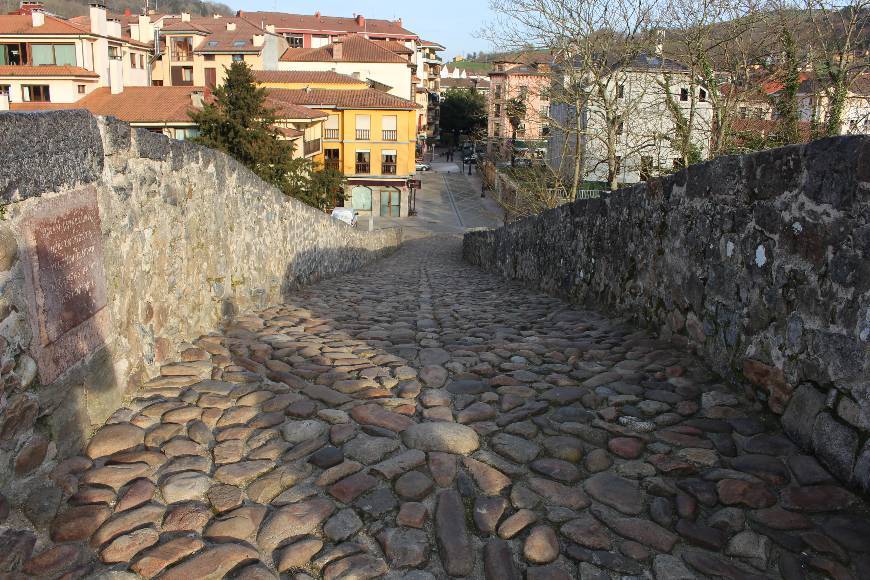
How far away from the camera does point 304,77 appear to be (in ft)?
156

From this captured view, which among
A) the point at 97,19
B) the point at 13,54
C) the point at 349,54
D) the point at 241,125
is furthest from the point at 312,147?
the point at 13,54

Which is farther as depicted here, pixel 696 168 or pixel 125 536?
pixel 696 168

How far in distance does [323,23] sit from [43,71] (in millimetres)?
38404

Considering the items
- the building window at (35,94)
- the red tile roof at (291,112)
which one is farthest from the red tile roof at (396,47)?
the building window at (35,94)

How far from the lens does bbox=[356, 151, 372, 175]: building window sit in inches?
1767

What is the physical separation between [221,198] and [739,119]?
14669 millimetres

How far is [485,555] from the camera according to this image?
8.13 feet

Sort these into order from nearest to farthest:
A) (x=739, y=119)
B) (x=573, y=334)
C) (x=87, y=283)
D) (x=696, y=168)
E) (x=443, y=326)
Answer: (x=87, y=283) < (x=696, y=168) < (x=573, y=334) < (x=443, y=326) < (x=739, y=119)

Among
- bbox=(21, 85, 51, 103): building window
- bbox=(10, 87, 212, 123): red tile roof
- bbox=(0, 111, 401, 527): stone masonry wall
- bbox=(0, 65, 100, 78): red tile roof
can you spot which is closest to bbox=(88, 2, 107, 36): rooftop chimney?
bbox=(0, 65, 100, 78): red tile roof

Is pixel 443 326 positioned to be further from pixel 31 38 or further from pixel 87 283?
pixel 31 38

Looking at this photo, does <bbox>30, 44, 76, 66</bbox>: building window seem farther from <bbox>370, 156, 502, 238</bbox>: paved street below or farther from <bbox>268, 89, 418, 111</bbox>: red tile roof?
<bbox>370, 156, 502, 238</bbox>: paved street below

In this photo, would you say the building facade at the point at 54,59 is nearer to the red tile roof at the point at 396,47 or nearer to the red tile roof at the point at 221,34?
the red tile roof at the point at 221,34

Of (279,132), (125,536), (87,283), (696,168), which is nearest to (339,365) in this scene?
(87,283)

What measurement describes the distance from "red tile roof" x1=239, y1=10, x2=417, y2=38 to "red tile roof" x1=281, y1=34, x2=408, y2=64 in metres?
16.1
